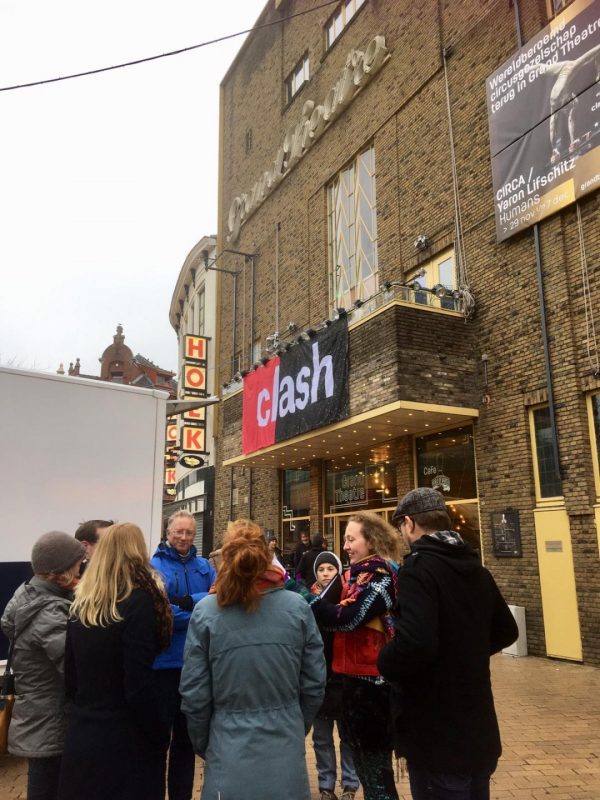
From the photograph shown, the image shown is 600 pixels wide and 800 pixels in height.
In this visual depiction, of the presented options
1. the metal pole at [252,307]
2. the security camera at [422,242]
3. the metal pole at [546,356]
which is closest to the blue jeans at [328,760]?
the metal pole at [546,356]

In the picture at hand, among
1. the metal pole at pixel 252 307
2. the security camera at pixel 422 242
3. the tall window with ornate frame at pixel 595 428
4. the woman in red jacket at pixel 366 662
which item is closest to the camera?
the woman in red jacket at pixel 366 662

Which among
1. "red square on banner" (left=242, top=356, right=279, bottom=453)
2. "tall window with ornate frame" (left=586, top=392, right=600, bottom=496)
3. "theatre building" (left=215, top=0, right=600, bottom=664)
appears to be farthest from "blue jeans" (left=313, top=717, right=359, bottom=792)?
"red square on banner" (left=242, top=356, right=279, bottom=453)

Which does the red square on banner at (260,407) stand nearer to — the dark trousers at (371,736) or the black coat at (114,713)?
the dark trousers at (371,736)

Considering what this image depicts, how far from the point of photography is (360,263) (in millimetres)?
16078

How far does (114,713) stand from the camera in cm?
273

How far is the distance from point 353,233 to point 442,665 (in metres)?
14.9

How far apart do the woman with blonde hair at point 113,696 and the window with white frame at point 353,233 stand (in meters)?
13.3

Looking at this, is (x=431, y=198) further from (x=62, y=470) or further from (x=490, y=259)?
(x=62, y=470)

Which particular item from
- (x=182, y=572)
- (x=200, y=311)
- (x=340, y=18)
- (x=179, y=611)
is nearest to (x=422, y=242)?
(x=340, y=18)

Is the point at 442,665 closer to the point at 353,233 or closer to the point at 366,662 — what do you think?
the point at 366,662

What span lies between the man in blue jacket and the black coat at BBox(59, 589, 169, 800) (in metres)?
0.63

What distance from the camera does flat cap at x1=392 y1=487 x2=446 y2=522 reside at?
2.93 meters

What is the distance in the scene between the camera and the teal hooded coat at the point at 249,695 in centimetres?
246

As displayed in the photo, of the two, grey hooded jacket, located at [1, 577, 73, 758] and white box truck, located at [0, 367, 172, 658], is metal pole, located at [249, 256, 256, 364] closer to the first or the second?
white box truck, located at [0, 367, 172, 658]
